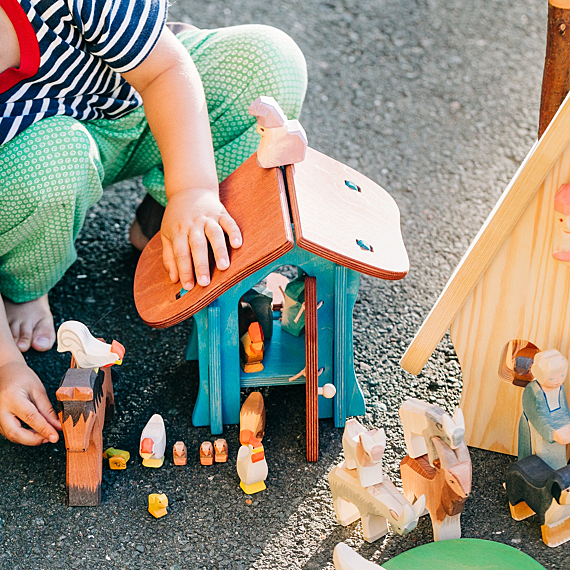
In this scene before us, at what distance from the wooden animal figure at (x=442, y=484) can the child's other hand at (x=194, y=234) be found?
333 millimetres

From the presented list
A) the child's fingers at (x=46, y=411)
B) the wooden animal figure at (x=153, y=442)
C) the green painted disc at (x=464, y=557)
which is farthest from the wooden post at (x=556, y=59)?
the child's fingers at (x=46, y=411)

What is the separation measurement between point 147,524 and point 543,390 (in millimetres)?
502

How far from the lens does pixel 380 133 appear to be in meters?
1.76

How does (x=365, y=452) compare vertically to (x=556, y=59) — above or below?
below

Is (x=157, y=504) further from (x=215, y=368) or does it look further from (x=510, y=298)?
(x=510, y=298)

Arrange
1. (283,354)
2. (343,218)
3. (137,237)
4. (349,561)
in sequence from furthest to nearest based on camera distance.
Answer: (137,237) → (283,354) → (343,218) → (349,561)

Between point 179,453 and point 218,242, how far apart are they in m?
0.28

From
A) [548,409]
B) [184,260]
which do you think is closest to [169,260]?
[184,260]

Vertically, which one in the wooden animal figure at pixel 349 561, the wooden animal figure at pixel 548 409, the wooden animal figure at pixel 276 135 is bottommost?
the wooden animal figure at pixel 349 561

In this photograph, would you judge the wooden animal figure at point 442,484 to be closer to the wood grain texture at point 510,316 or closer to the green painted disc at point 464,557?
the green painted disc at point 464,557

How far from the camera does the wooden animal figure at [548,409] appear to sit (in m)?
0.90

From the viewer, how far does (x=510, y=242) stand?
935mm

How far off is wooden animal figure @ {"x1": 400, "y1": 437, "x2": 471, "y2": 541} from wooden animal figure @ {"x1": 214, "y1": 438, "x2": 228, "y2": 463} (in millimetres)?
245

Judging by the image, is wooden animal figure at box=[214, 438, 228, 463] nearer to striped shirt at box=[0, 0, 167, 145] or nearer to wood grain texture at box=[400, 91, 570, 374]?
wood grain texture at box=[400, 91, 570, 374]
